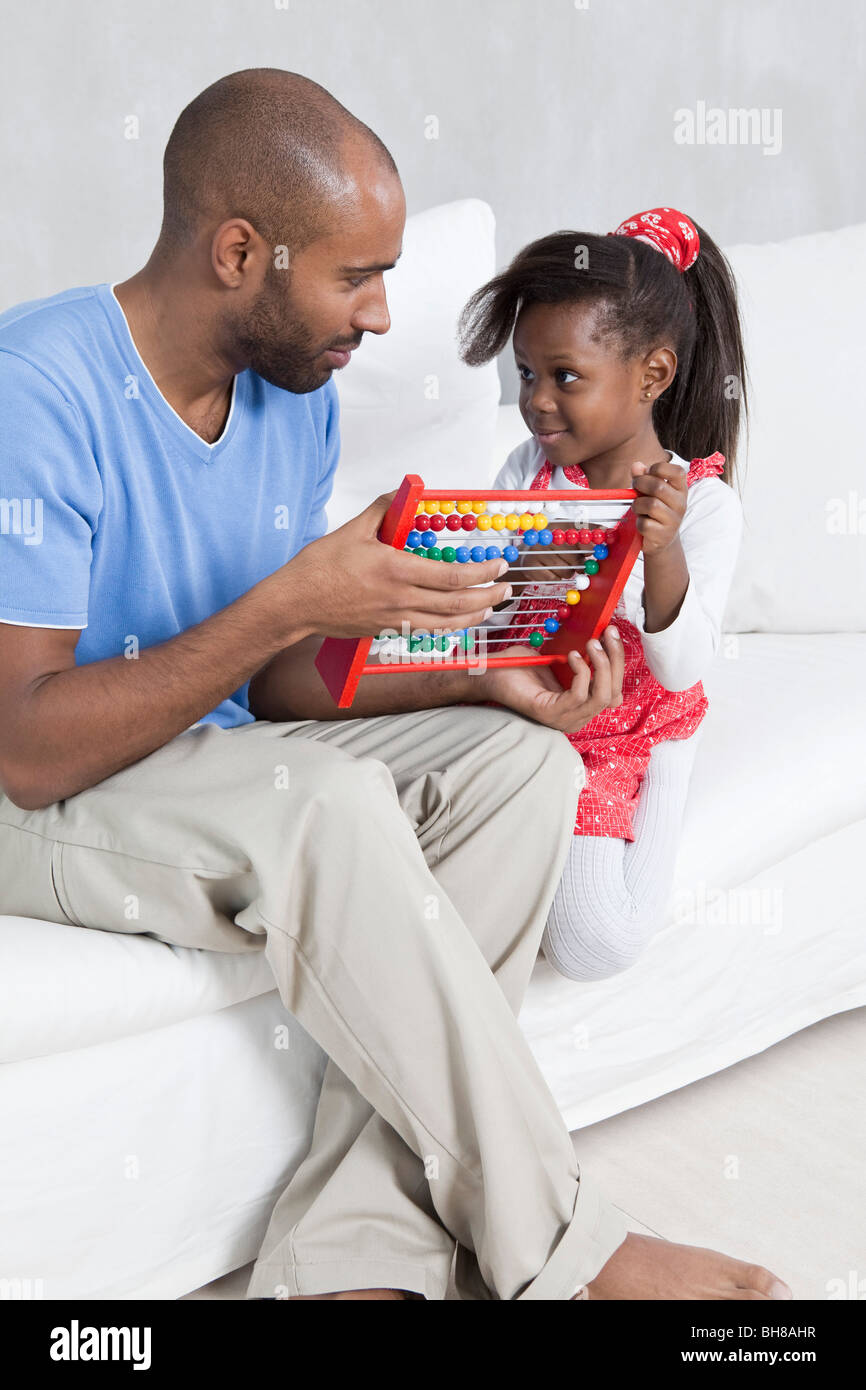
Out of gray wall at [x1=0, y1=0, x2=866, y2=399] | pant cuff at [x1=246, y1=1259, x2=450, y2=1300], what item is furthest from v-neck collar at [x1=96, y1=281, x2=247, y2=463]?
pant cuff at [x1=246, y1=1259, x2=450, y2=1300]

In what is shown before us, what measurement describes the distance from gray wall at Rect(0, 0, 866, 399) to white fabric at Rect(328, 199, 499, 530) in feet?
1.27

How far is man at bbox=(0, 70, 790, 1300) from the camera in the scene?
1.19 m

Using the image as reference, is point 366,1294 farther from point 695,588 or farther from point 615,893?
point 695,588

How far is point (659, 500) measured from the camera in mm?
1335

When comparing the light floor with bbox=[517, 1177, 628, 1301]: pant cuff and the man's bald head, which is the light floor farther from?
the man's bald head

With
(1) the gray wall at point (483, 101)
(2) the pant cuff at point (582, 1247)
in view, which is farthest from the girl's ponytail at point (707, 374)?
(2) the pant cuff at point (582, 1247)

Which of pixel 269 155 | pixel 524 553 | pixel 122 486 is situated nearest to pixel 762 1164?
pixel 524 553

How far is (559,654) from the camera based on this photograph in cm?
149

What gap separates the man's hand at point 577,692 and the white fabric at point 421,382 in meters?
0.53

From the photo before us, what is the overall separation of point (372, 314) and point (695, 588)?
1.61 feet

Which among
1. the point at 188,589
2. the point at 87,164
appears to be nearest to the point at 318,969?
the point at 188,589

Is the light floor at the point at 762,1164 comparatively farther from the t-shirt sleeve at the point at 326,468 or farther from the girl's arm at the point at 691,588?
the t-shirt sleeve at the point at 326,468

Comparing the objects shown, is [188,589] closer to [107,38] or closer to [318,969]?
[318,969]

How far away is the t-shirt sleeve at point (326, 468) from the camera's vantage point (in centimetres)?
163
